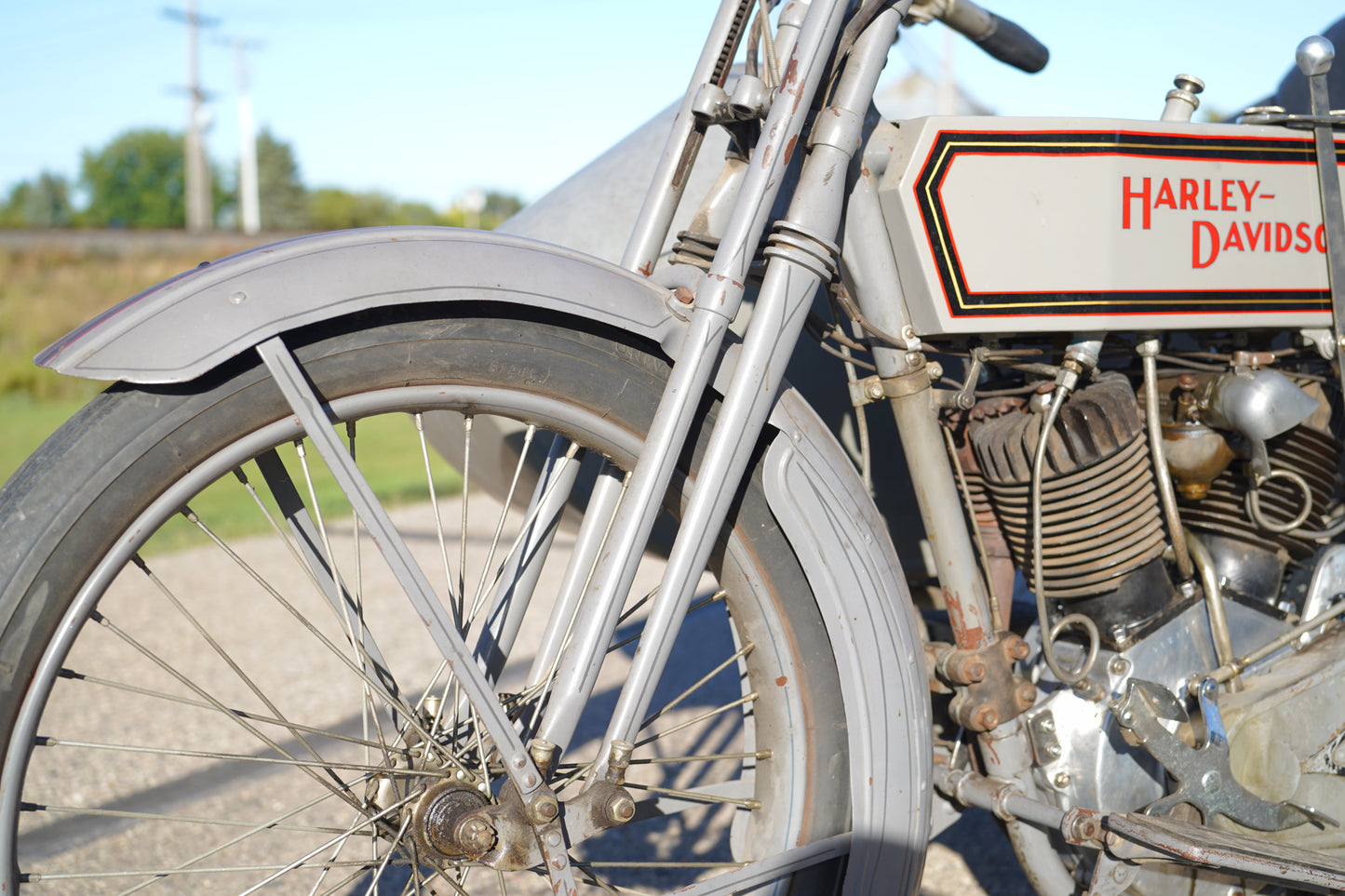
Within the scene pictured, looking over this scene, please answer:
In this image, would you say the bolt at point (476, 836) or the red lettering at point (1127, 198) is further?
the red lettering at point (1127, 198)

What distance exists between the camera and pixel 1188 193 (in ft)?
5.55

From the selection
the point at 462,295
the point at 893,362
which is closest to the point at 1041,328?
the point at 893,362

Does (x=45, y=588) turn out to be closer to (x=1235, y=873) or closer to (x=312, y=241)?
(x=312, y=241)

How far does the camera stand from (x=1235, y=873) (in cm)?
168

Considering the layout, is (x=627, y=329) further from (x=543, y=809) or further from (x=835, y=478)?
(x=543, y=809)

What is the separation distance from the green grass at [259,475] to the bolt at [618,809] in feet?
7.61

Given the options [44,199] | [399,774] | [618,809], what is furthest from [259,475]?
[44,199]

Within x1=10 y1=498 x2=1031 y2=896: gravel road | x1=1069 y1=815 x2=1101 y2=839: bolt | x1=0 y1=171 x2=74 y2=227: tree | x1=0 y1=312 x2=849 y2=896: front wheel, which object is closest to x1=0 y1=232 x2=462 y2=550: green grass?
x1=10 y1=498 x2=1031 y2=896: gravel road

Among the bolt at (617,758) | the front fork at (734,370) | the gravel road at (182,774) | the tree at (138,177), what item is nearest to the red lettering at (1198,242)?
the front fork at (734,370)

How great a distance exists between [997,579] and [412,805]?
3.30 ft

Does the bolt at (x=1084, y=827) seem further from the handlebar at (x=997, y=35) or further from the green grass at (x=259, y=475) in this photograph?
the green grass at (x=259, y=475)

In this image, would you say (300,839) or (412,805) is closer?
(412,805)

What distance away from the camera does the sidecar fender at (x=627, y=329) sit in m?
1.19

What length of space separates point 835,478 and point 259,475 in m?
2.45
